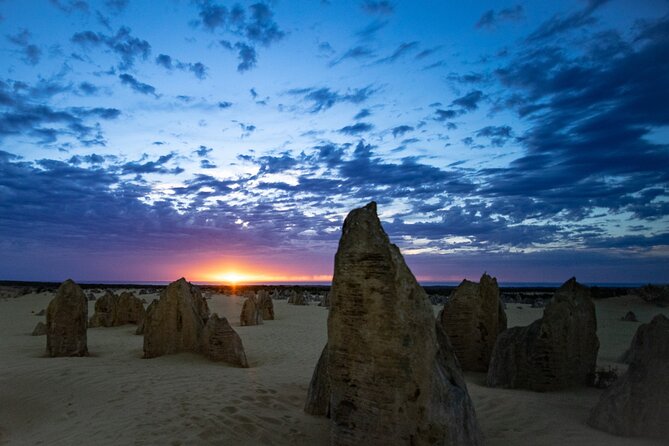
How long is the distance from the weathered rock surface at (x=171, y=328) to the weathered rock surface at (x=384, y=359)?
768 cm

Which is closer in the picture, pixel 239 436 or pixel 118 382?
pixel 239 436

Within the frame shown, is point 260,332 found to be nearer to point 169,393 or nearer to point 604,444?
point 169,393

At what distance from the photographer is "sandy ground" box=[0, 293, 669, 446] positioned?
19.6 feet

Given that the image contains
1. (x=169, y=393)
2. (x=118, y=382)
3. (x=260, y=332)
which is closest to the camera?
(x=169, y=393)

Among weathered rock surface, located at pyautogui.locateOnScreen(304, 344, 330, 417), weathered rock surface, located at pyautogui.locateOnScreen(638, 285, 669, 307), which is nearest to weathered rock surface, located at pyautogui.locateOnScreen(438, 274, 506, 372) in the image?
weathered rock surface, located at pyautogui.locateOnScreen(304, 344, 330, 417)

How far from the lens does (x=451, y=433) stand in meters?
4.85

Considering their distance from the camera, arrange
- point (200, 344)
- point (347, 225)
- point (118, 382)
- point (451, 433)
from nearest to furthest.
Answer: point (451, 433)
point (347, 225)
point (118, 382)
point (200, 344)

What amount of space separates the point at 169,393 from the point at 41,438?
204 cm

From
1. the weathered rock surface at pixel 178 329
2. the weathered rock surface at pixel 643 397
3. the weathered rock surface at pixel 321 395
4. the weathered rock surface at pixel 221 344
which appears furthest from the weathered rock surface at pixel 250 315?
the weathered rock surface at pixel 643 397

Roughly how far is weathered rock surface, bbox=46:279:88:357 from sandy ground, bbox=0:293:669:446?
725 mm

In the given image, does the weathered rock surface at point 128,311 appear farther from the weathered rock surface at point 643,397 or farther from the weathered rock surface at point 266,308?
the weathered rock surface at point 643,397

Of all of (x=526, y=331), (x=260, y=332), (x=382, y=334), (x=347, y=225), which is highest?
(x=347, y=225)

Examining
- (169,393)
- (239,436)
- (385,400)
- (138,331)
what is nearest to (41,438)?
(169,393)

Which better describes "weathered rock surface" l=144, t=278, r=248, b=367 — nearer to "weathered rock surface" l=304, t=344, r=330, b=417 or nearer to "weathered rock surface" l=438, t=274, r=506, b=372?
"weathered rock surface" l=304, t=344, r=330, b=417
